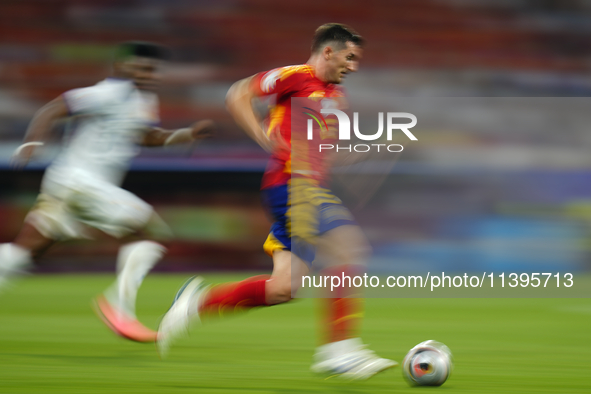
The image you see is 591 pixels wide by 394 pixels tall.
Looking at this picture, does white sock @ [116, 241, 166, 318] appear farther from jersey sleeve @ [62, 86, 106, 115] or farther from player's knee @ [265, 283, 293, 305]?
player's knee @ [265, 283, 293, 305]

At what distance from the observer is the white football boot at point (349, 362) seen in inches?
129

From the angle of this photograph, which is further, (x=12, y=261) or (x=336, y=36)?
(x=12, y=261)

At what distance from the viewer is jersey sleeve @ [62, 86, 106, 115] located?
4727 mm

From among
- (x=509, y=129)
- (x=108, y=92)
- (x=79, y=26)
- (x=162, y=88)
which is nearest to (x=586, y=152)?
(x=509, y=129)

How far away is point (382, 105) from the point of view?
1132 centimetres

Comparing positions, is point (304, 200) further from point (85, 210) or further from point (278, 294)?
Answer: point (85, 210)

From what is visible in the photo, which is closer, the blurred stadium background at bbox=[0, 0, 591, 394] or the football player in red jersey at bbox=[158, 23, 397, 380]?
the football player in red jersey at bbox=[158, 23, 397, 380]

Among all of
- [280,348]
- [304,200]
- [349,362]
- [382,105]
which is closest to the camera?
[349,362]

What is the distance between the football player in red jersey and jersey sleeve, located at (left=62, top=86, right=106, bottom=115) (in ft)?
4.64

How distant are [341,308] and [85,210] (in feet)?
6.60

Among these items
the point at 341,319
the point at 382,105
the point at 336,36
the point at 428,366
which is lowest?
the point at 428,366

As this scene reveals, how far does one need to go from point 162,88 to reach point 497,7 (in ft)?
15.5

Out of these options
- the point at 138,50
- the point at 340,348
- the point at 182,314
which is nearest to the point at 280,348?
the point at 182,314

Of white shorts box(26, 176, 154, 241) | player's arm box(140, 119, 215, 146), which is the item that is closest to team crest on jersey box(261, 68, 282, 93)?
player's arm box(140, 119, 215, 146)
